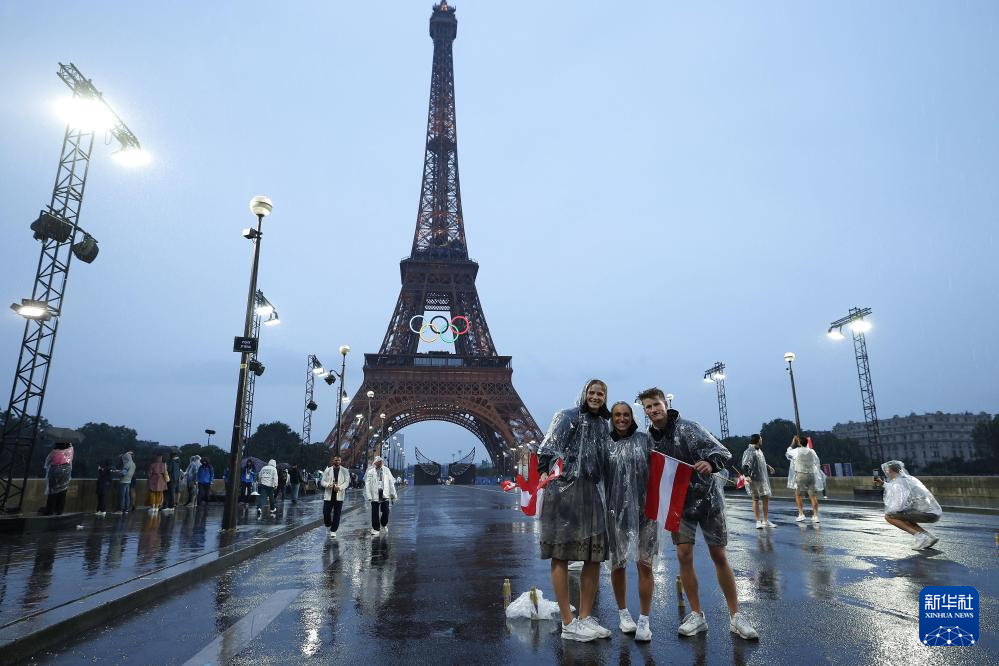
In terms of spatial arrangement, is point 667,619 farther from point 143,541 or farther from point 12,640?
point 143,541

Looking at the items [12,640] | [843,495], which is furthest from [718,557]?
[843,495]

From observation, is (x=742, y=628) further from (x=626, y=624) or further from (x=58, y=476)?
(x=58, y=476)

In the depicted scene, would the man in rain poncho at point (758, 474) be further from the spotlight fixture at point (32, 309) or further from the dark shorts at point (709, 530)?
the spotlight fixture at point (32, 309)

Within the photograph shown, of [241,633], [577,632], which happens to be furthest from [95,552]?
[577,632]

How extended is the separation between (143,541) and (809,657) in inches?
386

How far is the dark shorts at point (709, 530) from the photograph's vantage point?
4.70 m

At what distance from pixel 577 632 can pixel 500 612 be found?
109 centimetres

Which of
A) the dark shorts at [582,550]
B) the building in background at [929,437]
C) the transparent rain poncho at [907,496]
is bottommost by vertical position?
the dark shorts at [582,550]

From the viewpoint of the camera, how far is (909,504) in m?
8.95

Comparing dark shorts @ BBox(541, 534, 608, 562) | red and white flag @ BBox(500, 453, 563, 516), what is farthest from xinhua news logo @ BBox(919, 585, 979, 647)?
red and white flag @ BBox(500, 453, 563, 516)

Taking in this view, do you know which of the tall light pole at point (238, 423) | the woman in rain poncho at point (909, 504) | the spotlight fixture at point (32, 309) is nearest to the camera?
the woman in rain poncho at point (909, 504)

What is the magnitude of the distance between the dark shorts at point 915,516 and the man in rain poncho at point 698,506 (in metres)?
5.82

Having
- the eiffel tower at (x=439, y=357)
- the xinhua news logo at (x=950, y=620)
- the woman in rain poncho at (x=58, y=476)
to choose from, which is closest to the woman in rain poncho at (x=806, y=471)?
the xinhua news logo at (x=950, y=620)

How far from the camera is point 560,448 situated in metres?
4.67
